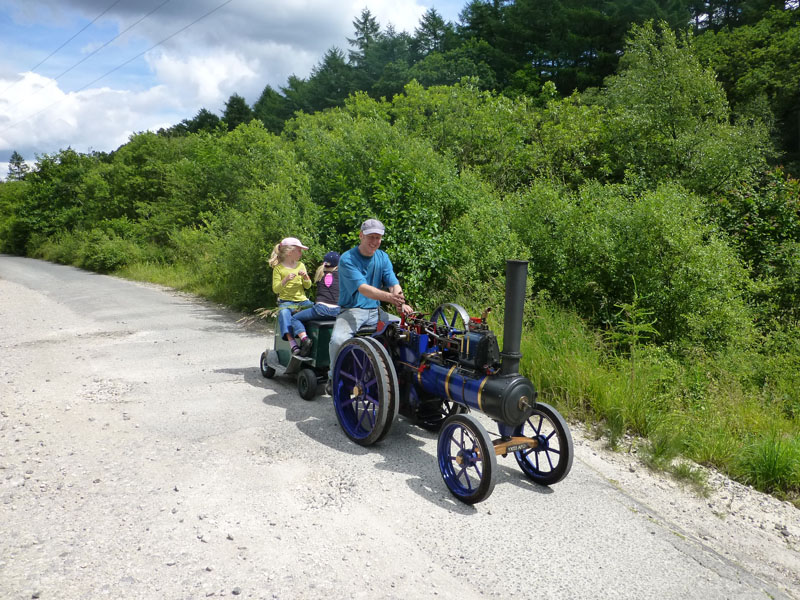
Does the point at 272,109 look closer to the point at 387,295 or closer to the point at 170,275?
the point at 170,275

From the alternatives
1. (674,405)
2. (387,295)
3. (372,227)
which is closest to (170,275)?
(372,227)

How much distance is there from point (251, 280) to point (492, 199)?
5.12 m

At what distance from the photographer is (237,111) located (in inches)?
2164

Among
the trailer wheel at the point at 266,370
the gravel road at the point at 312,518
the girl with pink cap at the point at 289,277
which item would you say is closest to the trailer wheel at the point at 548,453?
the gravel road at the point at 312,518

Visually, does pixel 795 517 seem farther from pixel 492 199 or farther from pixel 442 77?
pixel 442 77

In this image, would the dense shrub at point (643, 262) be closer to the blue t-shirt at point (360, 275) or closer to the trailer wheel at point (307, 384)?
the blue t-shirt at point (360, 275)

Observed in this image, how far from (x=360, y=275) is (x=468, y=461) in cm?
209

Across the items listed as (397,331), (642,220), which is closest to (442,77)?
(642,220)

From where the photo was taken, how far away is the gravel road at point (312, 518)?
3014 millimetres

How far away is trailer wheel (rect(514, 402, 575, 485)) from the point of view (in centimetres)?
392

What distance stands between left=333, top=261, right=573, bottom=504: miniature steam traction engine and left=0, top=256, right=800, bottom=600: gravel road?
0.20 meters

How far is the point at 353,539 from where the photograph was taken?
341 centimetres

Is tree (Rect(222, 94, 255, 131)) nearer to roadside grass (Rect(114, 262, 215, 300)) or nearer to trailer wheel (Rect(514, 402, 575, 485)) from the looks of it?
roadside grass (Rect(114, 262, 215, 300))

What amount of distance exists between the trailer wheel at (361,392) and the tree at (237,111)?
177 ft
